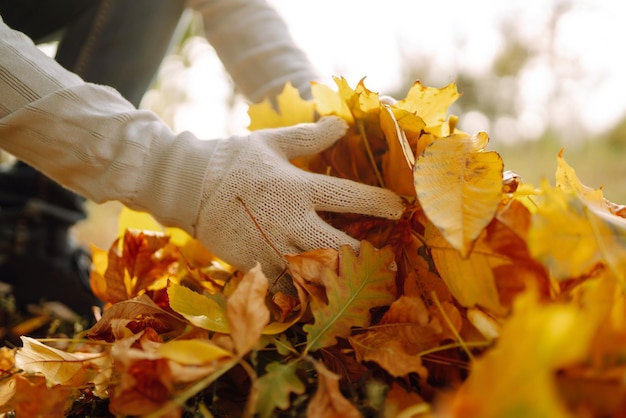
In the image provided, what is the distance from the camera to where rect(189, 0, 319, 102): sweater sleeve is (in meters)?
1.29

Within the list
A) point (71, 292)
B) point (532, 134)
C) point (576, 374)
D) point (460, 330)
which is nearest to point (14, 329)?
point (71, 292)

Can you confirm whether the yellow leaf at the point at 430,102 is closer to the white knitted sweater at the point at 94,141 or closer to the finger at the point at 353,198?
the finger at the point at 353,198

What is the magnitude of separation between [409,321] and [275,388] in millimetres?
179

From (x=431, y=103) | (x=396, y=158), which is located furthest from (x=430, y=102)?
(x=396, y=158)

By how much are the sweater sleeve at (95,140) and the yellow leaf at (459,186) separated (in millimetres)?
391

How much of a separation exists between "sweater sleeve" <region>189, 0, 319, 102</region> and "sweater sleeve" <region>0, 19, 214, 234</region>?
1.53 feet

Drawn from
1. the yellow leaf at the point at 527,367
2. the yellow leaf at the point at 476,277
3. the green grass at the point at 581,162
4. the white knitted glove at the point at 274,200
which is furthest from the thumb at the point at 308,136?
the green grass at the point at 581,162

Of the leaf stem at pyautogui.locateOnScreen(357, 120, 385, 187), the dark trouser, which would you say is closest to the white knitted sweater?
the leaf stem at pyautogui.locateOnScreen(357, 120, 385, 187)

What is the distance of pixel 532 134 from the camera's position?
5.95 metres

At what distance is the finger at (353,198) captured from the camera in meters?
0.74

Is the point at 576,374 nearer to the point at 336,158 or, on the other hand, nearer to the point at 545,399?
the point at 545,399

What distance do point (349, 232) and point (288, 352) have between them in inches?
11.2

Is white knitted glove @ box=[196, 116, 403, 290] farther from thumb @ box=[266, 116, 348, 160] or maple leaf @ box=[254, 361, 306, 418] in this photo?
maple leaf @ box=[254, 361, 306, 418]

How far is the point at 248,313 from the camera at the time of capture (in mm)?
483
